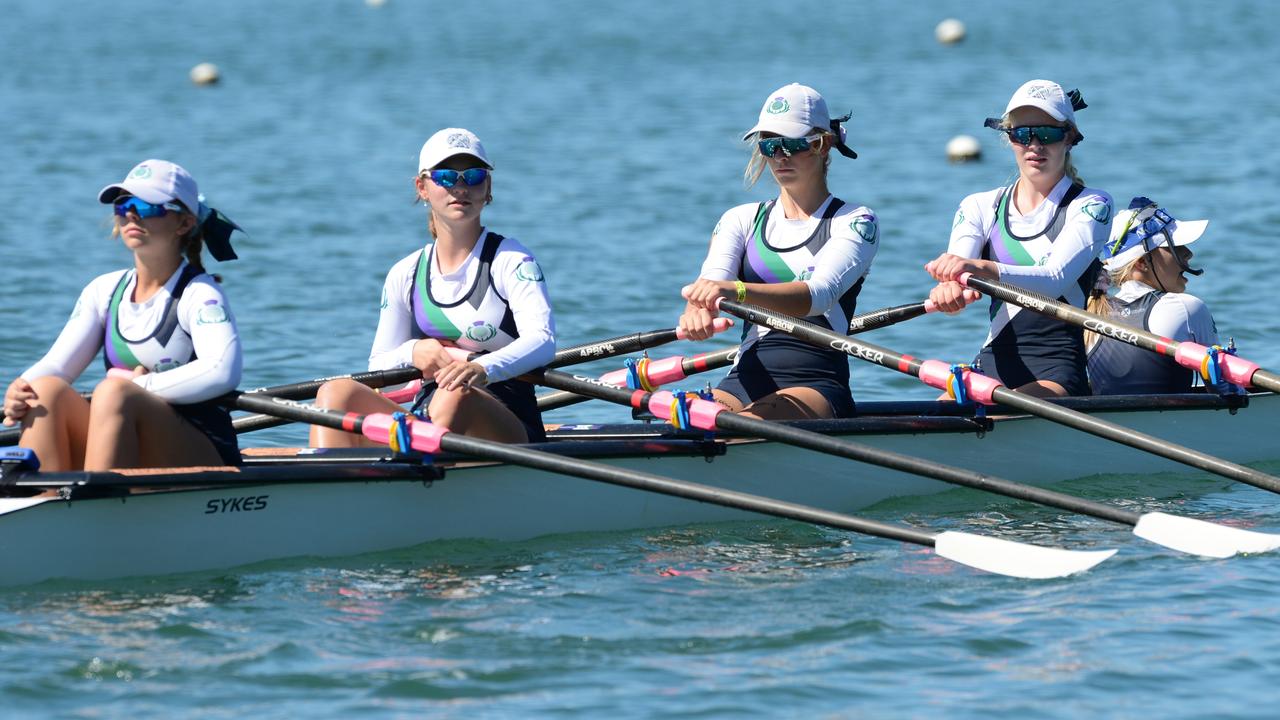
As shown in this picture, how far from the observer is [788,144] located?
27.2 feet

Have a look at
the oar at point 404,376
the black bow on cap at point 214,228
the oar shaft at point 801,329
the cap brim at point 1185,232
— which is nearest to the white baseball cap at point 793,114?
the oar shaft at point 801,329

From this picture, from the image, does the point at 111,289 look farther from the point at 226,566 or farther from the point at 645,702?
the point at 645,702

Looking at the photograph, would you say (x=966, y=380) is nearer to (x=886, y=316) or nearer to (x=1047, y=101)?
(x=886, y=316)

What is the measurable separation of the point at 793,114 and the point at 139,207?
2.91 m

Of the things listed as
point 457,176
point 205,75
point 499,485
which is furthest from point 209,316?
point 205,75

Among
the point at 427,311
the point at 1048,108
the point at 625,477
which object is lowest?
the point at 625,477

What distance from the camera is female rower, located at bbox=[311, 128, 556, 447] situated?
768 cm

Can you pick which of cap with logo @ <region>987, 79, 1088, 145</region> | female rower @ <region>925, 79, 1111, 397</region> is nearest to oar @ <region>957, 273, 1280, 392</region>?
female rower @ <region>925, 79, 1111, 397</region>

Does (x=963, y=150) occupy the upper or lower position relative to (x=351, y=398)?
upper

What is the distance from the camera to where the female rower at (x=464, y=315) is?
7680 millimetres

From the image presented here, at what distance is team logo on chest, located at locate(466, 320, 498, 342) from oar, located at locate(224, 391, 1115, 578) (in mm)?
579

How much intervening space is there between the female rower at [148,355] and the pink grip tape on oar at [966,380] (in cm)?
328

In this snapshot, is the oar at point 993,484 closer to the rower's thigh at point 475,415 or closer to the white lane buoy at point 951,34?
the rower's thigh at point 475,415

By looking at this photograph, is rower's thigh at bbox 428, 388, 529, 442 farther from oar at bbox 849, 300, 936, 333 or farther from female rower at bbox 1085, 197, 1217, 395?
female rower at bbox 1085, 197, 1217, 395
